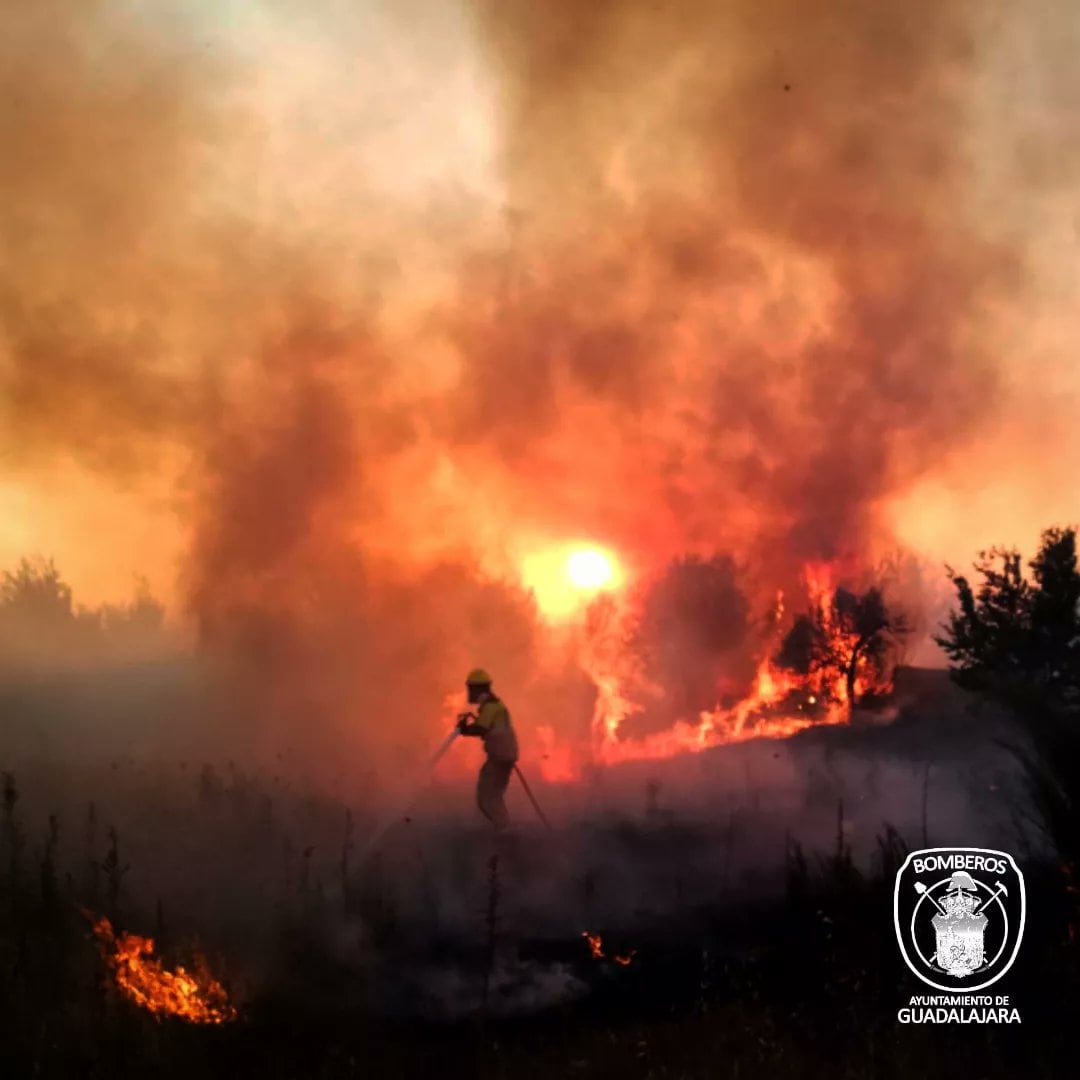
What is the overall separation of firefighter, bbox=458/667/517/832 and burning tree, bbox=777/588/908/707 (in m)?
22.4

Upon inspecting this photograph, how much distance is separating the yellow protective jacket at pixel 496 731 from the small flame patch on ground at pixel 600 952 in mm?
2628

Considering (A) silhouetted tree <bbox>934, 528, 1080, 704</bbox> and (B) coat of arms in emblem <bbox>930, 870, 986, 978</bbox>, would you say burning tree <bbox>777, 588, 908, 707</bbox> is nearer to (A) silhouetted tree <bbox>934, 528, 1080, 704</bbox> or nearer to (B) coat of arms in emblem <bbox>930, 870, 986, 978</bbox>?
(A) silhouetted tree <bbox>934, 528, 1080, 704</bbox>

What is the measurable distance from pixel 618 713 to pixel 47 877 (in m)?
15.3

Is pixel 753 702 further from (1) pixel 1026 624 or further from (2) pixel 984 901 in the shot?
(2) pixel 984 901

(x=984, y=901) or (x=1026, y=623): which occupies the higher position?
(x=1026, y=623)

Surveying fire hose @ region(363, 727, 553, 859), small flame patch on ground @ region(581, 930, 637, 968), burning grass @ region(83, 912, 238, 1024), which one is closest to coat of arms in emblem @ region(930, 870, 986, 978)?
small flame patch on ground @ region(581, 930, 637, 968)

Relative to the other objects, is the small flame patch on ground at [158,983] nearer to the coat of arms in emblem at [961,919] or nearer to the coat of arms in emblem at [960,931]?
the coat of arms in emblem at [961,919]

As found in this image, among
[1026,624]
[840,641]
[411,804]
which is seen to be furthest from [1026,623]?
[411,804]

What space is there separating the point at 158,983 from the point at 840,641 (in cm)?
2987

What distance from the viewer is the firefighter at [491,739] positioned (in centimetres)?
997

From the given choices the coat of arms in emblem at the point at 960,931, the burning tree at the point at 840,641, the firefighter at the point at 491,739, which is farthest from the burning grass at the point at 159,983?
the burning tree at the point at 840,641

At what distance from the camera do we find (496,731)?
999 centimetres

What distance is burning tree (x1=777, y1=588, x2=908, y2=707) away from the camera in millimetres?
31281

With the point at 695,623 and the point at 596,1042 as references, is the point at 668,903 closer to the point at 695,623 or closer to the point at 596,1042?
the point at 596,1042
